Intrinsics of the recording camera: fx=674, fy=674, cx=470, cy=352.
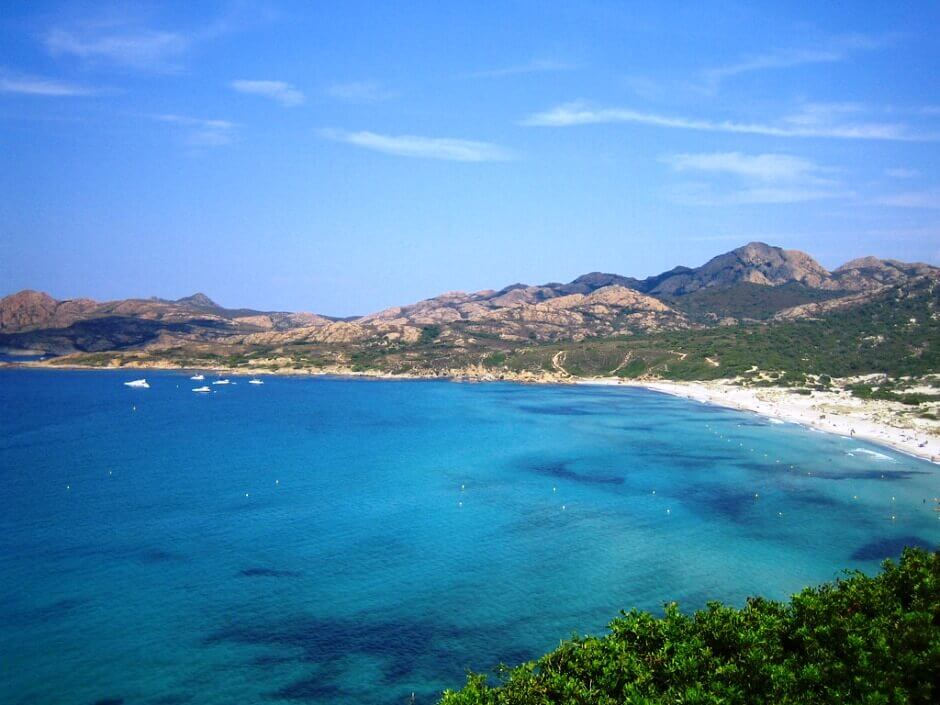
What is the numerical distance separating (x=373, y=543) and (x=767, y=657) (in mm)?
48282

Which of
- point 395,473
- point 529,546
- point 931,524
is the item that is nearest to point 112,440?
point 395,473

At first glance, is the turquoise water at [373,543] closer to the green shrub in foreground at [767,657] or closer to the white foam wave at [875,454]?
the white foam wave at [875,454]

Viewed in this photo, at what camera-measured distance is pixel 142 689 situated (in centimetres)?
4309

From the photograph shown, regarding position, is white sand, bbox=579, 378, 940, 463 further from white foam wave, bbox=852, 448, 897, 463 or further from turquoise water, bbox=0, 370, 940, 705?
turquoise water, bbox=0, 370, 940, 705

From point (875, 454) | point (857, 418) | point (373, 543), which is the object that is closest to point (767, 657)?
point (373, 543)

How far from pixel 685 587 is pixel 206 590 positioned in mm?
42427

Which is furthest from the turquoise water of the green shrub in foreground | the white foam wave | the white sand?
the green shrub in foreground

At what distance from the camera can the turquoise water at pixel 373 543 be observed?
47219 millimetres

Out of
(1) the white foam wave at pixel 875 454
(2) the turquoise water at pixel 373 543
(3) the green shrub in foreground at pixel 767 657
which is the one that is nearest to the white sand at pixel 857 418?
(1) the white foam wave at pixel 875 454

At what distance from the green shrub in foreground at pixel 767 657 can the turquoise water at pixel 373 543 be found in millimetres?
14841

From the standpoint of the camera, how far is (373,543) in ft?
238

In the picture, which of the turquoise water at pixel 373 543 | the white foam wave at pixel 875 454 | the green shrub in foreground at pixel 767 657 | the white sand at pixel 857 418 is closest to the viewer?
the green shrub in foreground at pixel 767 657

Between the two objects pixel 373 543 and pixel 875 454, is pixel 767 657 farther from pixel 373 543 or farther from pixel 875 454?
pixel 875 454

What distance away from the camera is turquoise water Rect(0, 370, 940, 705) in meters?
47.2
